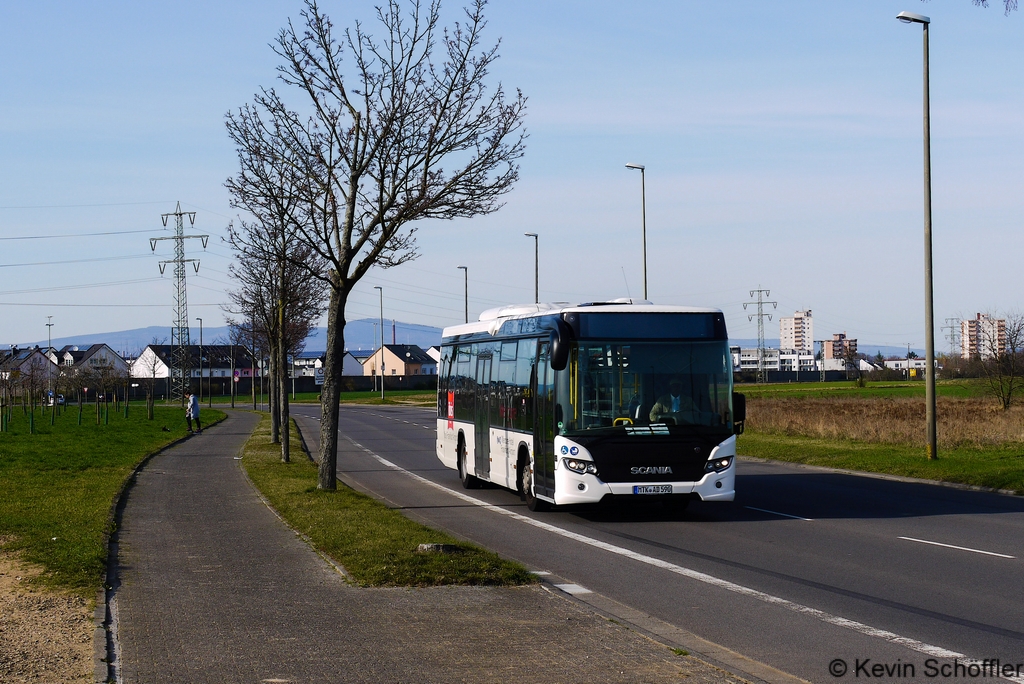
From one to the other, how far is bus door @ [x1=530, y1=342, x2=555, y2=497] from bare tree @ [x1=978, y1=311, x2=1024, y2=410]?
3161 cm

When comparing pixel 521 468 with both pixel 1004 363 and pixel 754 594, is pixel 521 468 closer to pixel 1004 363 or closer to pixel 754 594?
pixel 754 594

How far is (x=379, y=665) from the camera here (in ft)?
21.8

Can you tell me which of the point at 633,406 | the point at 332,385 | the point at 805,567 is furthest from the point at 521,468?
the point at 805,567

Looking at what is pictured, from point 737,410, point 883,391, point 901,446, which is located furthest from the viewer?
point 883,391

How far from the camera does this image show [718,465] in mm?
14641

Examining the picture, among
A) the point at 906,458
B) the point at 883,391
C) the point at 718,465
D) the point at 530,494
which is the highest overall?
the point at 718,465

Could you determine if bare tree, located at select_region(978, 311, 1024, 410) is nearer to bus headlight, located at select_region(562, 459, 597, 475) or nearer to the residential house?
bus headlight, located at select_region(562, 459, 597, 475)

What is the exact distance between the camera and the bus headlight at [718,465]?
14.6 metres

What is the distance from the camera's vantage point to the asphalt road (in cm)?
726

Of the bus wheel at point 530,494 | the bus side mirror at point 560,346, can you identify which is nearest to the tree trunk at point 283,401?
the bus wheel at point 530,494

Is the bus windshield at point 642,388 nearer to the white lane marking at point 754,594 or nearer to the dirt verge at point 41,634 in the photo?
the white lane marking at point 754,594

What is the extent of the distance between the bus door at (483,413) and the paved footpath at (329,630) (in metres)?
7.18

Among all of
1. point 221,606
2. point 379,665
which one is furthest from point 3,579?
point 379,665

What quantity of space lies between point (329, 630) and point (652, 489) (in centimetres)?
746
